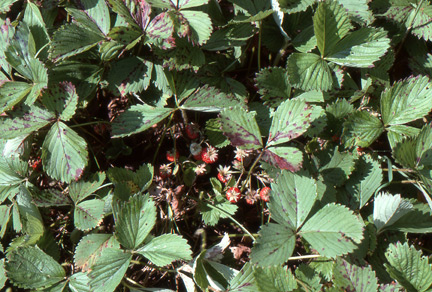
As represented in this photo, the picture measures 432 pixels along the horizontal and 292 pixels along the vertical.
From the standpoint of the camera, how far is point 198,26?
78.5 inches

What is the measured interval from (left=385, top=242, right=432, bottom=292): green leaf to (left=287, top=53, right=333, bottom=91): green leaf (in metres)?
0.74

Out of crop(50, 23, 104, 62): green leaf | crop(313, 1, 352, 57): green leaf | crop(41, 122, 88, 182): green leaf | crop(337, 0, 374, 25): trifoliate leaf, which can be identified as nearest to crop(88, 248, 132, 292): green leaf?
crop(41, 122, 88, 182): green leaf

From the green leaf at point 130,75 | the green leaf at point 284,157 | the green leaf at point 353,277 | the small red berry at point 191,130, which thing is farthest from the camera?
the small red berry at point 191,130

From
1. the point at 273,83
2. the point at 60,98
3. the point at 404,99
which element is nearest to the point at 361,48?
the point at 404,99

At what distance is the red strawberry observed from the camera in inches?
86.2

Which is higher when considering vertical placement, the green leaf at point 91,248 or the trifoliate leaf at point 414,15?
the trifoliate leaf at point 414,15

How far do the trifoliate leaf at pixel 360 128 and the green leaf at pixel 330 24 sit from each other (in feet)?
1.07

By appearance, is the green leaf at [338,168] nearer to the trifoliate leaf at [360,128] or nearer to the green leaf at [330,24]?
the trifoliate leaf at [360,128]

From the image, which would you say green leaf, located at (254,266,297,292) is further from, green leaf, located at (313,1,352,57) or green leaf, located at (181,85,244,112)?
green leaf, located at (313,1,352,57)

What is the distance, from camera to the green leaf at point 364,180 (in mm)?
2002

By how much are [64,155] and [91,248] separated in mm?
408

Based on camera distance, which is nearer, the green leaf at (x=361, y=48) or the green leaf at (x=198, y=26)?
the green leaf at (x=198, y=26)

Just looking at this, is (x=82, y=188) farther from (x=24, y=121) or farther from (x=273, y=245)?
(x=273, y=245)

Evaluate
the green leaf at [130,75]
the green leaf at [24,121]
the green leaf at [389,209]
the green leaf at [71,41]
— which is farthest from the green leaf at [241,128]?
the green leaf at [24,121]
